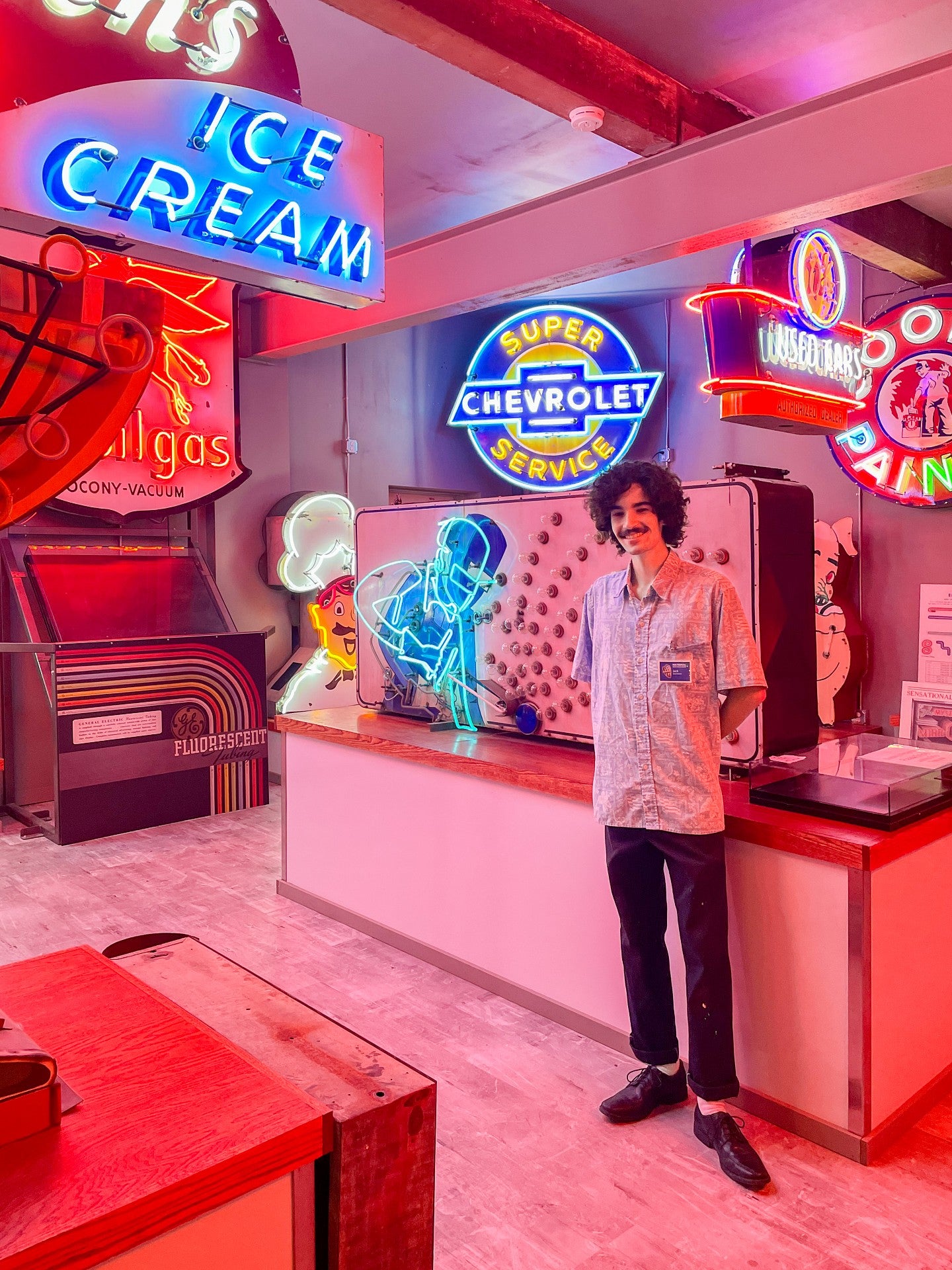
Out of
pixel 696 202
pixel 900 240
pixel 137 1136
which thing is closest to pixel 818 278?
pixel 696 202

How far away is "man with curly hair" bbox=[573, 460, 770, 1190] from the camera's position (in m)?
2.62

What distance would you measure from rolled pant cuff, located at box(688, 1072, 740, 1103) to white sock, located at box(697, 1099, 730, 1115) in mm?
17

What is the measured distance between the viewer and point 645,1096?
2.81m

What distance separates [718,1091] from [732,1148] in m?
0.14

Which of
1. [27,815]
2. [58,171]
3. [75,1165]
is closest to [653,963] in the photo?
[75,1165]

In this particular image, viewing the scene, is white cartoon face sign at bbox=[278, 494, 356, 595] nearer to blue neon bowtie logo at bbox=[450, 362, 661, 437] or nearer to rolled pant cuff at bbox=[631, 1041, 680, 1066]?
blue neon bowtie logo at bbox=[450, 362, 661, 437]

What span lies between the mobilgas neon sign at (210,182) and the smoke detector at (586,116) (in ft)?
2.98

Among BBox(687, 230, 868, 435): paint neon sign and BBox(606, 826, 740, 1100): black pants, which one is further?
BBox(687, 230, 868, 435): paint neon sign

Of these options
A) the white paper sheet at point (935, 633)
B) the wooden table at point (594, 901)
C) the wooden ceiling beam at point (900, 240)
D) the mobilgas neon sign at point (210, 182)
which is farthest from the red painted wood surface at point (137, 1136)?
the white paper sheet at point (935, 633)

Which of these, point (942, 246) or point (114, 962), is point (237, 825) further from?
point (942, 246)

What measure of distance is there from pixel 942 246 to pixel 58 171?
5067 mm

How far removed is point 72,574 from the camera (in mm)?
6379

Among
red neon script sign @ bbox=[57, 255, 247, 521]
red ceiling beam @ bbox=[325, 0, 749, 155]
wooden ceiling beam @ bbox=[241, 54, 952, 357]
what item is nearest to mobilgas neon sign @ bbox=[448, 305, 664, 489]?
wooden ceiling beam @ bbox=[241, 54, 952, 357]

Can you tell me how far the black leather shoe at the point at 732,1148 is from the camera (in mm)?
2471
